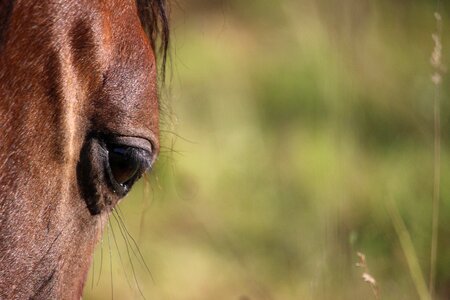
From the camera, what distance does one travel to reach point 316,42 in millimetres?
6445

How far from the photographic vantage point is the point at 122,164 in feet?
8.84

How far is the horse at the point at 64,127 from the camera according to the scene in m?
2.43

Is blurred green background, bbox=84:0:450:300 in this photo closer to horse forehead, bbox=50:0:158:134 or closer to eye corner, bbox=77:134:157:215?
eye corner, bbox=77:134:157:215

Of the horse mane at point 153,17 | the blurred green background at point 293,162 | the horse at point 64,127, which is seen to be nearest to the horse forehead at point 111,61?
the horse at point 64,127

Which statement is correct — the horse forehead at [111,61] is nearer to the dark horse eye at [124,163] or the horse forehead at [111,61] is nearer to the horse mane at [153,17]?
the dark horse eye at [124,163]

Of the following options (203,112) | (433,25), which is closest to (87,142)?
(203,112)

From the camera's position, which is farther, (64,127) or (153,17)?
(153,17)

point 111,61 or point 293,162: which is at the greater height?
point 111,61

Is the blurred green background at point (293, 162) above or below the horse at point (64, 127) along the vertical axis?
below

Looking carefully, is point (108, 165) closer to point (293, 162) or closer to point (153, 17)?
point (153, 17)

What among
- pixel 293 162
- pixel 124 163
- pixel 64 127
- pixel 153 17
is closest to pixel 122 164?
pixel 124 163

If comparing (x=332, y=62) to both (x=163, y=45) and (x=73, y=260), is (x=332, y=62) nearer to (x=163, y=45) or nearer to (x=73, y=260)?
(x=163, y=45)

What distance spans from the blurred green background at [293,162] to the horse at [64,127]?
2.15 metres

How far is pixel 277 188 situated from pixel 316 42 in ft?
3.32
